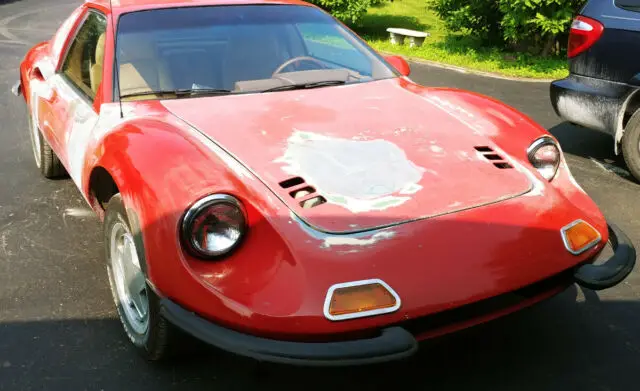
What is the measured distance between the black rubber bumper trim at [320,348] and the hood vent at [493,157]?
38.9 inches

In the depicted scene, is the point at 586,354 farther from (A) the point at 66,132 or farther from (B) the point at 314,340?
(A) the point at 66,132

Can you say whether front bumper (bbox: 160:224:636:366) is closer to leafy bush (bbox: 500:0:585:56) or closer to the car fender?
the car fender

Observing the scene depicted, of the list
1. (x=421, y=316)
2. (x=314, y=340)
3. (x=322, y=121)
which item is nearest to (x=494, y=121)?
(x=322, y=121)

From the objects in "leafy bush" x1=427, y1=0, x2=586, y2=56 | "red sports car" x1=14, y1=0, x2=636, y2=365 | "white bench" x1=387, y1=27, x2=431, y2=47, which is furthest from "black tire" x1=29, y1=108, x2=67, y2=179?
"white bench" x1=387, y1=27, x2=431, y2=47

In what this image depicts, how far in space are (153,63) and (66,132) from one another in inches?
26.5

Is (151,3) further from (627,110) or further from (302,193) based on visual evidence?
(627,110)

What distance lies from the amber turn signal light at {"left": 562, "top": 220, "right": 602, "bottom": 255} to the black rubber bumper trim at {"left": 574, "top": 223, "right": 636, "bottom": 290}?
8cm

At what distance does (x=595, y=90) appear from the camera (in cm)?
505

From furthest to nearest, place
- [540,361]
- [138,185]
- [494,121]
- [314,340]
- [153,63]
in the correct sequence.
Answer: [153,63] → [494,121] → [540,361] → [138,185] → [314,340]

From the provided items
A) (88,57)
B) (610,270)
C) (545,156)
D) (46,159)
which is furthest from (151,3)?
(610,270)

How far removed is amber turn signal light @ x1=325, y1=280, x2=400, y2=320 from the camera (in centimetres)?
213

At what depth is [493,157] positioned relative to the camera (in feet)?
9.36

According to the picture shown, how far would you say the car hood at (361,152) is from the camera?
2.43m

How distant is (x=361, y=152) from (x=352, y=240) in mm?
551
